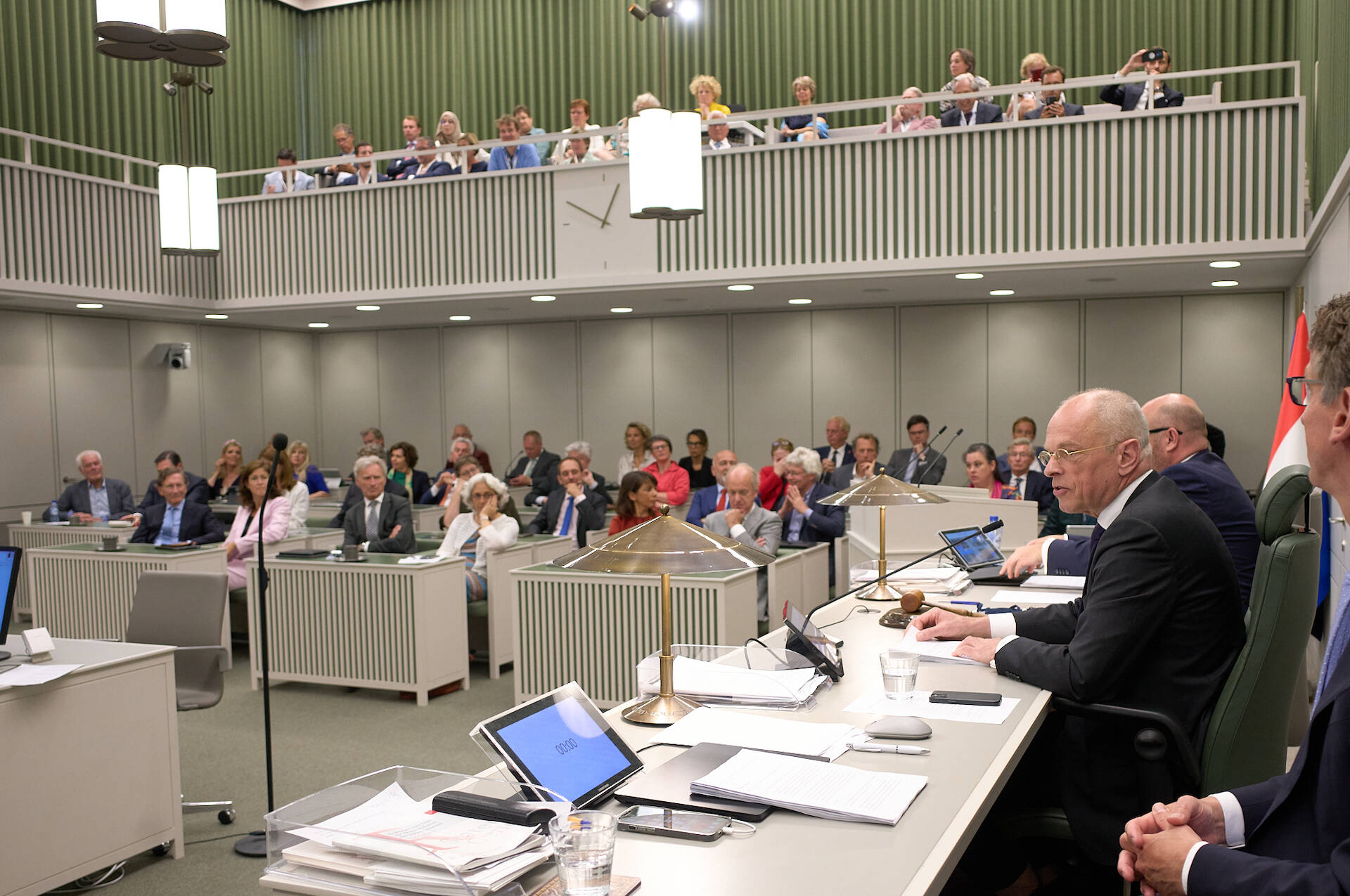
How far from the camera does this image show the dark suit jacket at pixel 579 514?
24.4 feet

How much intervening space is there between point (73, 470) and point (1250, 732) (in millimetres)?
11030

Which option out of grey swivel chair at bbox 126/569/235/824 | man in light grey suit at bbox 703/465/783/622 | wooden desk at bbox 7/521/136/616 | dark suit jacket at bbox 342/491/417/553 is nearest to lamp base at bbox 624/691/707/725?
grey swivel chair at bbox 126/569/235/824

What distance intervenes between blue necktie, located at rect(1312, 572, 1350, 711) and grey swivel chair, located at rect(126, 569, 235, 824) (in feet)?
12.9

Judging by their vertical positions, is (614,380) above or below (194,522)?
above

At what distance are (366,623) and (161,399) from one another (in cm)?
687

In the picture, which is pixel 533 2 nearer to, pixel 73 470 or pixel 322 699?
pixel 73 470

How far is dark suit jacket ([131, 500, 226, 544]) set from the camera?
23.3ft

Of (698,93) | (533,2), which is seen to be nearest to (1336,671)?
(698,93)

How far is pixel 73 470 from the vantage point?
424 inches

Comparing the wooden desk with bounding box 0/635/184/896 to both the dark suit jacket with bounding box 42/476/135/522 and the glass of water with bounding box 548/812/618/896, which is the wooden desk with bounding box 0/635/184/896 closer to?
the glass of water with bounding box 548/812/618/896

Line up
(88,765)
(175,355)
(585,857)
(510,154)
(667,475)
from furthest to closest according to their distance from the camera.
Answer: (175,355) → (510,154) → (667,475) → (88,765) → (585,857)

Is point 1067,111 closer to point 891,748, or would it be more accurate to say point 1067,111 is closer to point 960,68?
point 960,68

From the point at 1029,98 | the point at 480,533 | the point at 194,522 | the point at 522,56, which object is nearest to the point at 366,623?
the point at 480,533

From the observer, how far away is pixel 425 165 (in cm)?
1029
